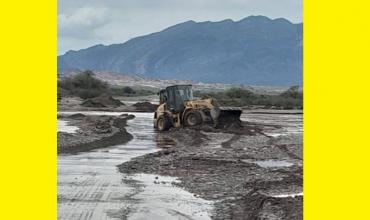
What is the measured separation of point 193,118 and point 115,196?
19814 mm

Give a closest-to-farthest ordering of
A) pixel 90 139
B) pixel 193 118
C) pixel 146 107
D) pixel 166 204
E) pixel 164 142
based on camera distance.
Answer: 1. pixel 166 204
2. pixel 90 139
3. pixel 164 142
4. pixel 193 118
5. pixel 146 107

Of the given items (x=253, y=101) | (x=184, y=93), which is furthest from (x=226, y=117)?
(x=253, y=101)

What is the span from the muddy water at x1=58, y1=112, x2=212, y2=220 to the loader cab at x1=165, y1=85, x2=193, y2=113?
45.0 ft

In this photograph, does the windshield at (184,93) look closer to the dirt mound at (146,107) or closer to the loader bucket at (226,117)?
the loader bucket at (226,117)

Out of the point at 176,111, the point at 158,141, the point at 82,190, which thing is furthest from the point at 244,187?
the point at 176,111

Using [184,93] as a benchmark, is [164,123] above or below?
below

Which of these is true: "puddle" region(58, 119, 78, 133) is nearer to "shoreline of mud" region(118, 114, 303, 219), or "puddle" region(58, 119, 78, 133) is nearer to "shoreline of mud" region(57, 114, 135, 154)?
"shoreline of mud" region(57, 114, 135, 154)

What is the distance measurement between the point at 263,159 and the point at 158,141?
26.5 ft

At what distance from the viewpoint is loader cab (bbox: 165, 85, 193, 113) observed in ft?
104

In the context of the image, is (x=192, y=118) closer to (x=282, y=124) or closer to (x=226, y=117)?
(x=226, y=117)

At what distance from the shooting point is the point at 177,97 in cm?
3206
